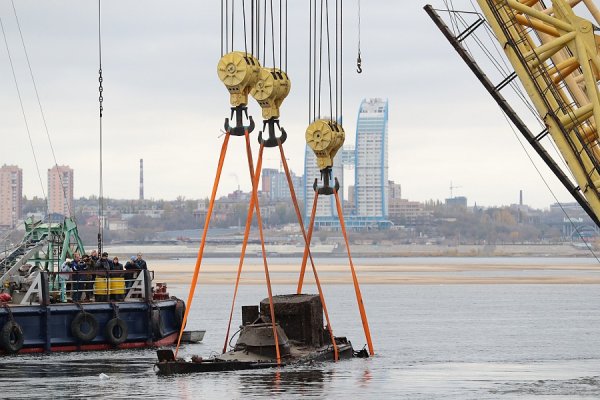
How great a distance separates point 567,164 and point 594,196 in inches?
42.2

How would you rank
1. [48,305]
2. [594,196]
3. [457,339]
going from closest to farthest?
1. [594,196]
2. [48,305]
3. [457,339]

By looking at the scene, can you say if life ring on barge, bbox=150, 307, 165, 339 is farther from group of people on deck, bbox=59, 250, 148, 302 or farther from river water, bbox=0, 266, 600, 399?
group of people on deck, bbox=59, 250, 148, 302

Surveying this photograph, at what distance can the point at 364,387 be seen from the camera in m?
41.1

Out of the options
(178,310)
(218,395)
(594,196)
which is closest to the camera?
(594,196)

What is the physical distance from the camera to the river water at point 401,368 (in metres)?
39.7

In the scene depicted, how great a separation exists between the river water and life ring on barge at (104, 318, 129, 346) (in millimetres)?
661

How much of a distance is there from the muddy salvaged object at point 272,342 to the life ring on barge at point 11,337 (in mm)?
6966

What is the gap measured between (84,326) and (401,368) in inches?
420

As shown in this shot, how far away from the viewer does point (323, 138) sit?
45.3 meters

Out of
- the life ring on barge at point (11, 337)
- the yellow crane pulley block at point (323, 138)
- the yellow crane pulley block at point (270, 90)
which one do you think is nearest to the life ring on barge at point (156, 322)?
the life ring on barge at point (11, 337)

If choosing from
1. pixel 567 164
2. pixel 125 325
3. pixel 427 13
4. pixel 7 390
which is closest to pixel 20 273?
→ pixel 125 325

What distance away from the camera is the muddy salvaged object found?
140ft

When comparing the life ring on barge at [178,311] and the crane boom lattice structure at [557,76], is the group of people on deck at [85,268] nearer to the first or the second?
the life ring on barge at [178,311]

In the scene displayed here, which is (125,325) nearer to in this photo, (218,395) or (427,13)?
(218,395)
